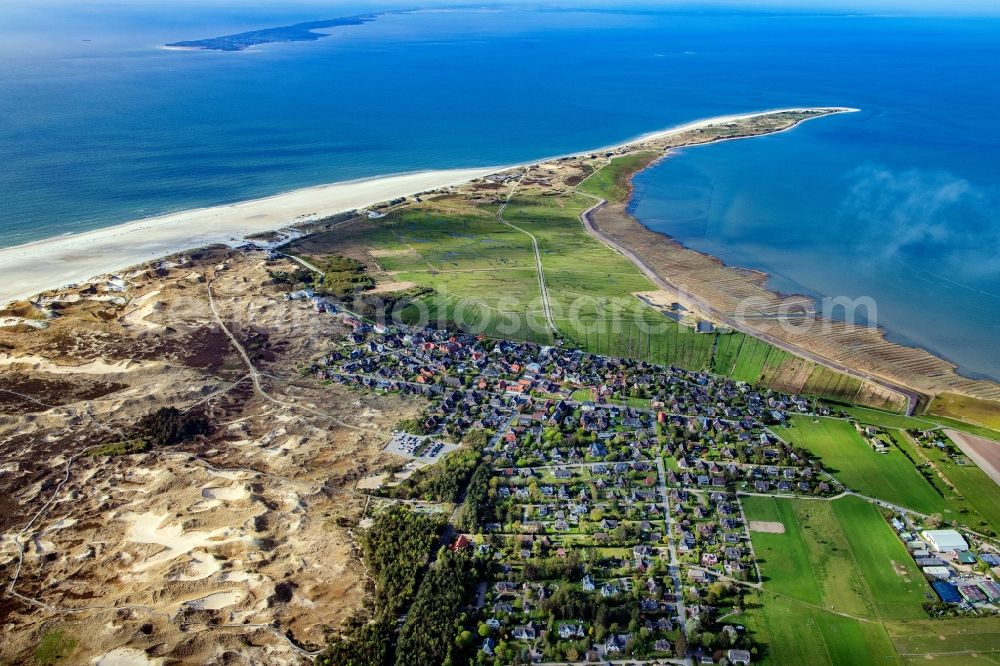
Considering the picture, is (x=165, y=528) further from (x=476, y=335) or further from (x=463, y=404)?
(x=476, y=335)

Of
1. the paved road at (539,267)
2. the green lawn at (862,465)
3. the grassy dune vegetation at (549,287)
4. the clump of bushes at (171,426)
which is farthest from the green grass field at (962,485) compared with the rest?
the clump of bushes at (171,426)

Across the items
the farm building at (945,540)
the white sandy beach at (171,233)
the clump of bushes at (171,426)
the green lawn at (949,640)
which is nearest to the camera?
the green lawn at (949,640)

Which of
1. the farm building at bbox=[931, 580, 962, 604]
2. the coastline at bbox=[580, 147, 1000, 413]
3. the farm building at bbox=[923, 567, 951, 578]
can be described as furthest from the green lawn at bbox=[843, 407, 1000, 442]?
the farm building at bbox=[931, 580, 962, 604]

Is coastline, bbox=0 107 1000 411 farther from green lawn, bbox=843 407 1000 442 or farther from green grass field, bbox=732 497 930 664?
green grass field, bbox=732 497 930 664

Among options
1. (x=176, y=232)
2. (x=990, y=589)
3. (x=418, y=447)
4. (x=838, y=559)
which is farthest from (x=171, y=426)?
(x=990, y=589)

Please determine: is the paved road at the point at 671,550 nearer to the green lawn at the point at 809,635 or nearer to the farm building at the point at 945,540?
the green lawn at the point at 809,635
